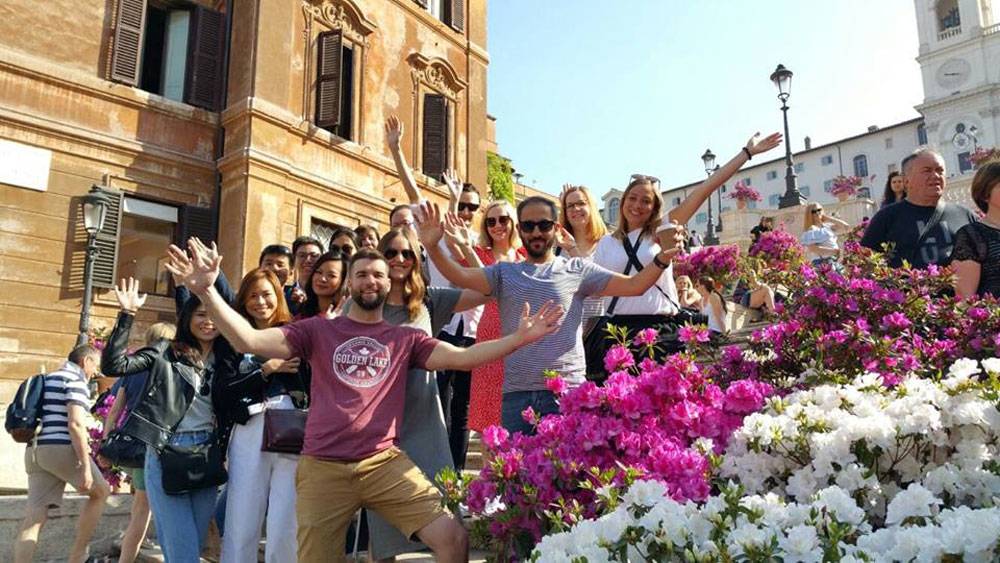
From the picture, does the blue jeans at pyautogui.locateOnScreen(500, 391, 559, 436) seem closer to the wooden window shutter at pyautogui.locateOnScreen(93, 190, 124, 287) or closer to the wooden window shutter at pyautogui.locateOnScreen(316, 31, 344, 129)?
the wooden window shutter at pyautogui.locateOnScreen(93, 190, 124, 287)

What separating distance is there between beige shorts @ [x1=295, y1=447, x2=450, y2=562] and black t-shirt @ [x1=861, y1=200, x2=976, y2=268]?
3.45 m

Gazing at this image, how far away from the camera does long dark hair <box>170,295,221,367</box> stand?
4.19 metres

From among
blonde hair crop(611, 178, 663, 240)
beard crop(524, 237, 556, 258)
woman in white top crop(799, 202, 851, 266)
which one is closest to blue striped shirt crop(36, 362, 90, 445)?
beard crop(524, 237, 556, 258)

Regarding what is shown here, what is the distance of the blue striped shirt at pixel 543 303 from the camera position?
149 inches

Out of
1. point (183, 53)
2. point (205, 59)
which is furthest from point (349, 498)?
point (183, 53)

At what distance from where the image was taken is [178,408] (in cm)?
401

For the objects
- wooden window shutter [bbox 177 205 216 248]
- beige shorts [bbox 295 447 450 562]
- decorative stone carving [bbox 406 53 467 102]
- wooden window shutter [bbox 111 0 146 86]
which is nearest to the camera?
beige shorts [bbox 295 447 450 562]

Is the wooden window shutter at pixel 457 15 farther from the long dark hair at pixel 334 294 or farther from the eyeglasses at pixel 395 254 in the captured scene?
the eyeglasses at pixel 395 254

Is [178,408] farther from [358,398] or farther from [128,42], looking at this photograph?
[128,42]

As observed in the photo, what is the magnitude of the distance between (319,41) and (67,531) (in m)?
11.4

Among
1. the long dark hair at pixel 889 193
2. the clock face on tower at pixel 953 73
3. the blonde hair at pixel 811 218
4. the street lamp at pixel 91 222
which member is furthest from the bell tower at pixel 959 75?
the street lamp at pixel 91 222

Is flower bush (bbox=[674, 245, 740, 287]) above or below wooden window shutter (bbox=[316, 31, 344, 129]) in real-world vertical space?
below

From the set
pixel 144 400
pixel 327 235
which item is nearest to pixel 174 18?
pixel 327 235

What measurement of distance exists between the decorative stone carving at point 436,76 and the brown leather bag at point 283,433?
1442 cm
